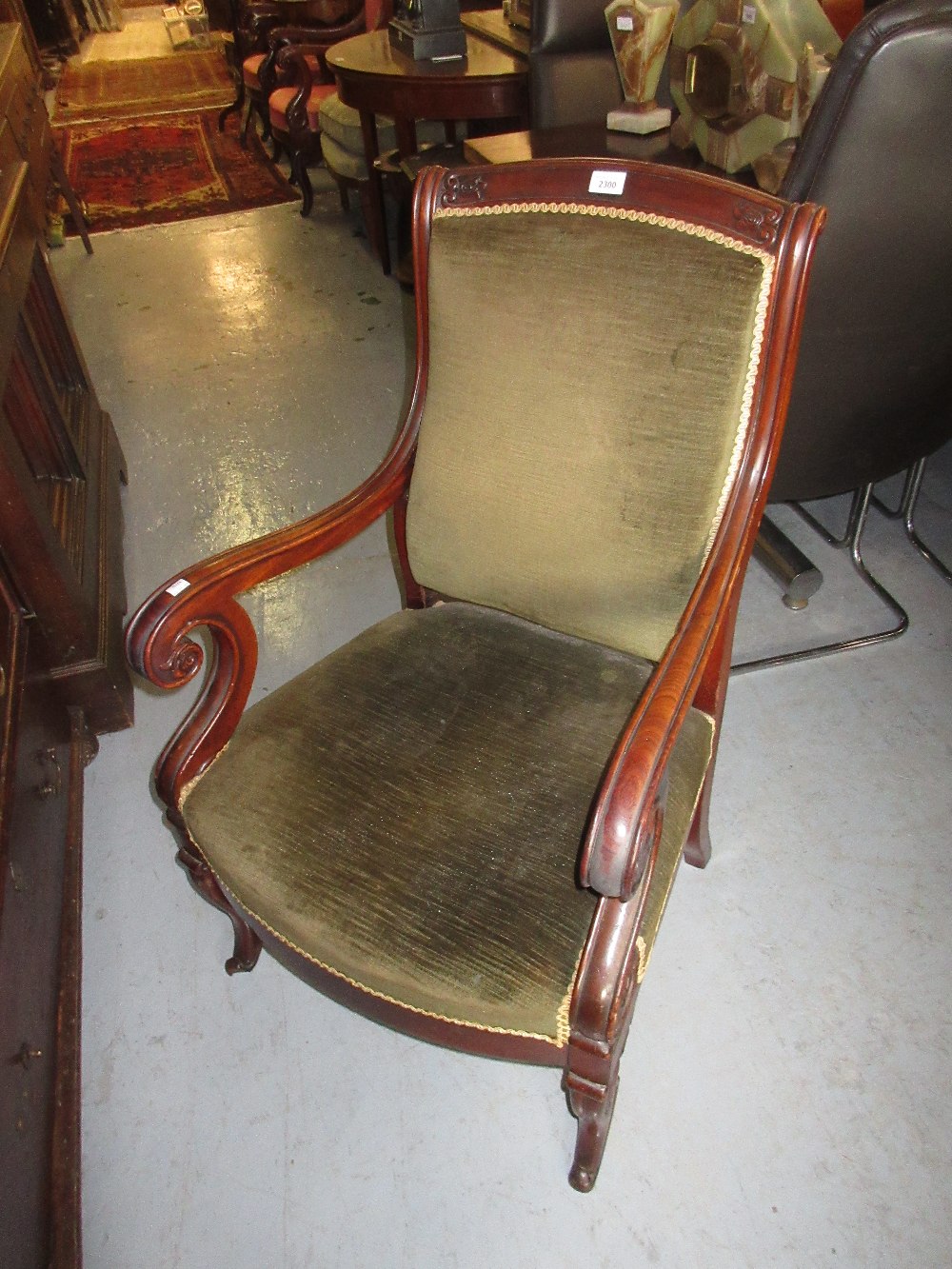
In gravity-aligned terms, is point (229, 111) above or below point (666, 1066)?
above

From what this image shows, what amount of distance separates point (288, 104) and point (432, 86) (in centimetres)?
161

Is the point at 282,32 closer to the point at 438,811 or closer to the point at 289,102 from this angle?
the point at 289,102

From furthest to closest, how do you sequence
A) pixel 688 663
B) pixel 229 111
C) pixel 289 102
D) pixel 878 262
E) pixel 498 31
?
pixel 229 111, pixel 289 102, pixel 498 31, pixel 878 262, pixel 688 663

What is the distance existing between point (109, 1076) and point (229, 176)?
15.8ft

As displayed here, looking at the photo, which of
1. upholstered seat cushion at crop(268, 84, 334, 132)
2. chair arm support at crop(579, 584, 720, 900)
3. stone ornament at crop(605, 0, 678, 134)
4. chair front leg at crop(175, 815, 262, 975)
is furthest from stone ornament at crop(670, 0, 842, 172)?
upholstered seat cushion at crop(268, 84, 334, 132)

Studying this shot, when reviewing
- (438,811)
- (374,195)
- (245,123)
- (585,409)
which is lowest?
(245,123)

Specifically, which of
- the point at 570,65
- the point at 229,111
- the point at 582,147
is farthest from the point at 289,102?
the point at 582,147

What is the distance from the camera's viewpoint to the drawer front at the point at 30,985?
0.94 meters

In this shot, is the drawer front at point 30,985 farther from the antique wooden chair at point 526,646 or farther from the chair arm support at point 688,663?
the chair arm support at point 688,663

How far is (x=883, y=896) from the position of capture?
1.38 m

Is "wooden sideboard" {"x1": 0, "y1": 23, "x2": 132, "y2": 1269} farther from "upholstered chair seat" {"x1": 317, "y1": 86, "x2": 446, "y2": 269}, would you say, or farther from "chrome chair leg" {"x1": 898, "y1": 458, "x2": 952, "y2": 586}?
"chrome chair leg" {"x1": 898, "y1": 458, "x2": 952, "y2": 586}

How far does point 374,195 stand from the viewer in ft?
11.1

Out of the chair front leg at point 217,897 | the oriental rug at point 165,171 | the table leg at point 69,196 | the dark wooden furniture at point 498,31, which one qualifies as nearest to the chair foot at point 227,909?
the chair front leg at point 217,897

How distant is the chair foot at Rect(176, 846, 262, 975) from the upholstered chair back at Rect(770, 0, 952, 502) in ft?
3.79
